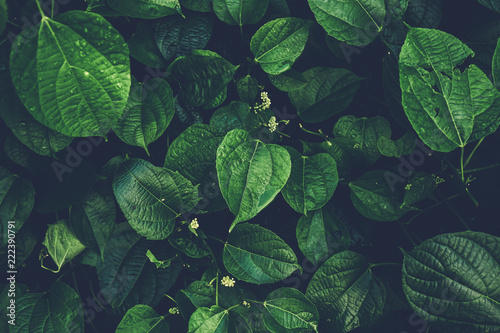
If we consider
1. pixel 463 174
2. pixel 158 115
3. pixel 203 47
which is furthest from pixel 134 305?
pixel 463 174

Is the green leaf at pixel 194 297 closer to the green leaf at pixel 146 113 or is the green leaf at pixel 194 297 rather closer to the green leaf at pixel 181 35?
the green leaf at pixel 146 113

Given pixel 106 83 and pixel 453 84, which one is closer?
pixel 106 83

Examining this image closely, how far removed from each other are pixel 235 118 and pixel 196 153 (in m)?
0.16

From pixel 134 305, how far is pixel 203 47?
0.78 meters

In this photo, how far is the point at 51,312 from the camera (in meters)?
1.02

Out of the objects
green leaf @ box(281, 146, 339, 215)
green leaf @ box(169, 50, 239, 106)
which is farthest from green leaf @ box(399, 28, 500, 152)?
green leaf @ box(169, 50, 239, 106)

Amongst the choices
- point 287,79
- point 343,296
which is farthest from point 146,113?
point 343,296

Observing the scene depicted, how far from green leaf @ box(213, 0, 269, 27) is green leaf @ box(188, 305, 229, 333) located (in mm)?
829

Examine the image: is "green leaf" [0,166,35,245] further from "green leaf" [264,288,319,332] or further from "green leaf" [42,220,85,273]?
"green leaf" [264,288,319,332]

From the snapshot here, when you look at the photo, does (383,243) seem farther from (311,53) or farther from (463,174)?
(311,53)

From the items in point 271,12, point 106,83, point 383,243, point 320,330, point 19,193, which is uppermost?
point 271,12

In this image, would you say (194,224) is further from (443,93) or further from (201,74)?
(443,93)

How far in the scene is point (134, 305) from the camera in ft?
3.35

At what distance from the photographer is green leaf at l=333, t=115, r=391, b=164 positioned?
107cm
